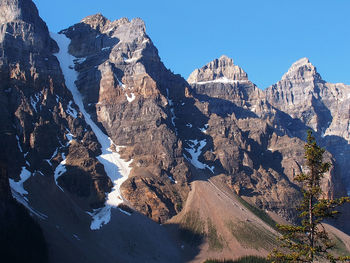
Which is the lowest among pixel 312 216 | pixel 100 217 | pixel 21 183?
pixel 100 217

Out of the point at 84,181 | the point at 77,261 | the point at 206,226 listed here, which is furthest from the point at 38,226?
the point at 206,226

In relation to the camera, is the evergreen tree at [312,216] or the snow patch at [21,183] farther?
the snow patch at [21,183]

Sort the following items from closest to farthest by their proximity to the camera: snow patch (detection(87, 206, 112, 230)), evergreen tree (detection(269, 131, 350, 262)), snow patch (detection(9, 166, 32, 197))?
1. evergreen tree (detection(269, 131, 350, 262))
2. snow patch (detection(9, 166, 32, 197))
3. snow patch (detection(87, 206, 112, 230))

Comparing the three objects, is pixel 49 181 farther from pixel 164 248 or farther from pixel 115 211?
pixel 164 248

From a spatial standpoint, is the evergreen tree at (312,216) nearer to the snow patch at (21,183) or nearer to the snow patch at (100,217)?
the snow patch at (21,183)

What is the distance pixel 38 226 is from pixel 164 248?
5502 centimetres

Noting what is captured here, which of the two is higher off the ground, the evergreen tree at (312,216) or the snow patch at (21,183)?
the snow patch at (21,183)

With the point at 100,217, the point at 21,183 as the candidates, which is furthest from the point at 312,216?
the point at 100,217

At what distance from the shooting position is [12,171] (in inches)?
6944

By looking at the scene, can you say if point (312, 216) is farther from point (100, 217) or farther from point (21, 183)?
point (100, 217)

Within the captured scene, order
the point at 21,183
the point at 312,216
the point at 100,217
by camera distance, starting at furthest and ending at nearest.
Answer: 1. the point at 100,217
2. the point at 21,183
3. the point at 312,216

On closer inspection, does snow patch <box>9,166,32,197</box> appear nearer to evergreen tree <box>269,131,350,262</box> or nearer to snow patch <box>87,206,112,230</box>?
snow patch <box>87,206,112,230</box>

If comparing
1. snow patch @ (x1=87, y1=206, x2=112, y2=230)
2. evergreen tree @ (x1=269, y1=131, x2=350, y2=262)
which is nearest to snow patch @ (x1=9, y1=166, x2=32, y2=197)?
snow patch @ (x1=87, y1=206, x2=112, y2=230)

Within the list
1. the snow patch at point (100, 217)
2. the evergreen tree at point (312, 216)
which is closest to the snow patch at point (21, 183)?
the snow patch at point (100, 217)
